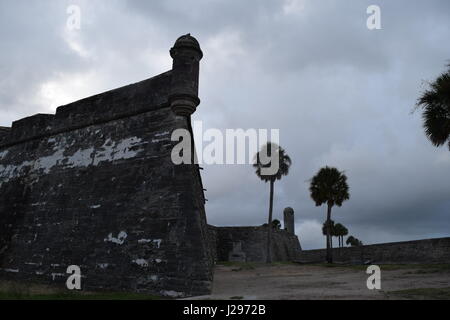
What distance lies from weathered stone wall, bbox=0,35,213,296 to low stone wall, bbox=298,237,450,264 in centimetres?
2040

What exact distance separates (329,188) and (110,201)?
21449mm

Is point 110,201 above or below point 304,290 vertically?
above

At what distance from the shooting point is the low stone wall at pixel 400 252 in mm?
23812

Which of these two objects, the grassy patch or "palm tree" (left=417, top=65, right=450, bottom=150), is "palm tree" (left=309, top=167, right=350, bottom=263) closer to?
"palm tree" (left=417, top=65, right=450, bottom=150)

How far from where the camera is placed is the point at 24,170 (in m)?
14.1

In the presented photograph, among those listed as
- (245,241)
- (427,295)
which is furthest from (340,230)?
(427,295)

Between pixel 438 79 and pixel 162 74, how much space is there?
30.4ft

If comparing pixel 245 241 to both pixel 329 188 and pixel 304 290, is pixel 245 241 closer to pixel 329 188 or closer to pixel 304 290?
pixel 329 188

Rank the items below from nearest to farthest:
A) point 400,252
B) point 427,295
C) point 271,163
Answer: point 427,295, point 400,252, point 271,163

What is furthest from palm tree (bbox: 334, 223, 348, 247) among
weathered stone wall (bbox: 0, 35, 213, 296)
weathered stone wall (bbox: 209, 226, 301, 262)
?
weathered stone wall (bbox: 0, 35, 213, 296)

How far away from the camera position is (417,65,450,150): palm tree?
1144 centimetres

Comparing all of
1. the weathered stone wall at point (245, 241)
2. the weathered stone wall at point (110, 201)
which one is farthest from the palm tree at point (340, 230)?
the weathered stone wall at point (110, 201)

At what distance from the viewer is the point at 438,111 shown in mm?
12070
